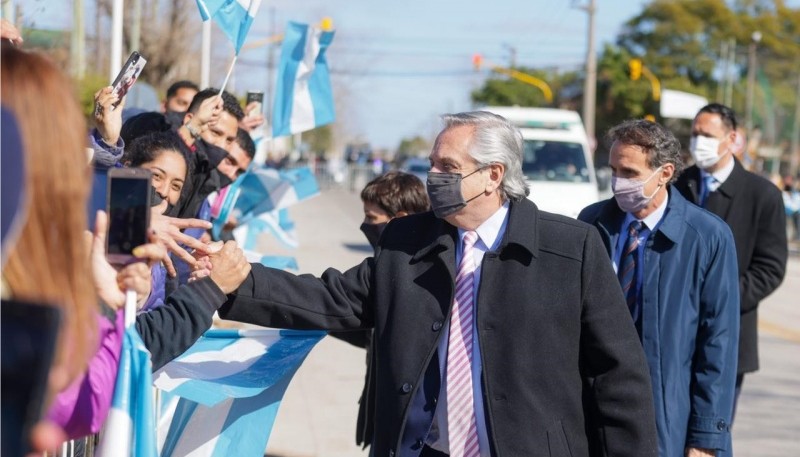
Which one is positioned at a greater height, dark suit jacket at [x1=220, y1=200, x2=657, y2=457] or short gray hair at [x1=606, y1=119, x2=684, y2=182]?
short gray hair at [x1=606, y1=119, x2=684, y2=182]

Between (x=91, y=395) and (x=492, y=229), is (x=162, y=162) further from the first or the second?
(x=91, y=395)

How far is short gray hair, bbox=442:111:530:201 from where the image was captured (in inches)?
145

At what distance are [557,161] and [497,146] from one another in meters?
12.5

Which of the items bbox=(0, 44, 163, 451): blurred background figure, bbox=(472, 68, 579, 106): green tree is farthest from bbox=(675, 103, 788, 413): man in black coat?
bbox=(472, 68, 579, 106): green tree

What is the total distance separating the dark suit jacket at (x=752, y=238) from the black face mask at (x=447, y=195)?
7.86 feet

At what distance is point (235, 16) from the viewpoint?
575cm

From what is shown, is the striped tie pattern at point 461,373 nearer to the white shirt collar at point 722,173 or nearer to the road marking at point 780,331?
the white shirt collar at point 722,173

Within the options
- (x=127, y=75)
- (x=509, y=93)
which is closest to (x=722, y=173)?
(x=127, y=75)

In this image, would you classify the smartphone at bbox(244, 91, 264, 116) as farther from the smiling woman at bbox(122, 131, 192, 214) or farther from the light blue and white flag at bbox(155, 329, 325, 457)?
the light blue and white flag at bbox(155, 329, 325, 457)

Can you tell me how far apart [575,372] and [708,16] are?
72.1 metres

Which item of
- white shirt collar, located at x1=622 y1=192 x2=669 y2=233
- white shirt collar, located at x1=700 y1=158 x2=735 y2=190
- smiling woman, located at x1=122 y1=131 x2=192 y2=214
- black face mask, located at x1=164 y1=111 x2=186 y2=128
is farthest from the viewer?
black face mask, located at x1=164 y1=111 x2=186 y2=128

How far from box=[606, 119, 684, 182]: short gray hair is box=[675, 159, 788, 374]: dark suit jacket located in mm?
1145

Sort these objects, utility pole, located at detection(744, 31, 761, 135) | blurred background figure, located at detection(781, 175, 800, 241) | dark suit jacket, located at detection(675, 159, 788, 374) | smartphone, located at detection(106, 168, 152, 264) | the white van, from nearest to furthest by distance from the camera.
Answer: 1. smartphone, located at detection(106, 168, 152, 264)
2. dark suit jacket, located at detection(675, 159, 788, 374)
3. the white van
4. blurred background figure, located at detection(781, 175, 800, 241)
5. utility pole, located at detection(744, 31, 761, 135)

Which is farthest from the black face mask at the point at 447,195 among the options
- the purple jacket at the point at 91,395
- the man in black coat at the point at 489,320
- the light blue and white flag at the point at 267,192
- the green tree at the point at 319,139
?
the green tree at the point at 319,139
